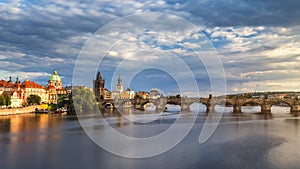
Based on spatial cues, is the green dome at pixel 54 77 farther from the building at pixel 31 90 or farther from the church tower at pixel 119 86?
the church tower at pixel 119 86

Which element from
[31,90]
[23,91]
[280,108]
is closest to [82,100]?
[23,91]

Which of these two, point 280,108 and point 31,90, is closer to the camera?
point 31,90

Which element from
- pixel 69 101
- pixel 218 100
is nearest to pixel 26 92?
pixel 69 101

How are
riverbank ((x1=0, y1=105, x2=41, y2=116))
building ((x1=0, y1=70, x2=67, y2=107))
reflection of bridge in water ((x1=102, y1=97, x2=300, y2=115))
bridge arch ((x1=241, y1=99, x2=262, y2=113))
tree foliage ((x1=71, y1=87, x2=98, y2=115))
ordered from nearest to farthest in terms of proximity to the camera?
riverbank ((x1=0, y1=105, x2=41, y2=116)) < tree foliage ((x1=71, y1=87, x2=98, y2=115)) < reflection of bridge in water ((x1=102, y1=97, x2=300, y2=115)) < bridge arch ((x1=241, y1=99, x2=262, y2=113)) < building ((x1=0, y1=70, x2=67, y2=107))

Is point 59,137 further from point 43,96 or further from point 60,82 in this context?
point 60,82

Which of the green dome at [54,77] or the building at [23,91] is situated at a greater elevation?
the green dome at [54,77]

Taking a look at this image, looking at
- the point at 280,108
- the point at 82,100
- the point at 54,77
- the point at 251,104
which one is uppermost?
the point at 54,77

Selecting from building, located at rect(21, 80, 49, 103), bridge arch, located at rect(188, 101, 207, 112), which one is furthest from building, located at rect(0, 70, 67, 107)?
bridge arch, located at rect(188, 101, 207, 112)

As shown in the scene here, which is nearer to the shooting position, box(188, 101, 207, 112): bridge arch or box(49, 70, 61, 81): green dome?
box(188, 101, 207, 112): bridge arch

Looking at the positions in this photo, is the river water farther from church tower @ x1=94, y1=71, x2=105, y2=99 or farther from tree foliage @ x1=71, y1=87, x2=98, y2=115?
church tower @ x1=94, y1=71, x2=105, y2=99

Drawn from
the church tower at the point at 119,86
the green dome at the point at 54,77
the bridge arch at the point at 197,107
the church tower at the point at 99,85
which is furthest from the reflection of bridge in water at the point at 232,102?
the church tower at the point at 119,86

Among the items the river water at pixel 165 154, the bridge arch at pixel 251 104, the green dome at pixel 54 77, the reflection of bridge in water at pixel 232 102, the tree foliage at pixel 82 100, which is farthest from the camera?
the green dome at pixel 54 77

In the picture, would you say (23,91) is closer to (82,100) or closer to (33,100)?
(33,100)

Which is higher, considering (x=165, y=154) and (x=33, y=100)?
(x=33, y=100)
